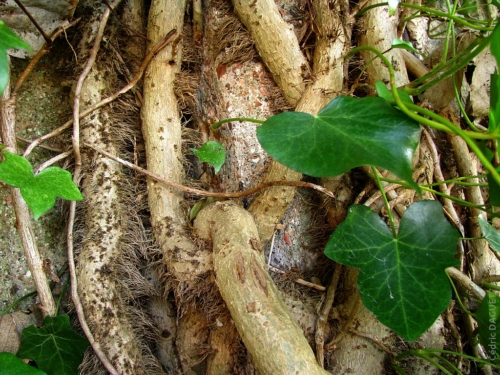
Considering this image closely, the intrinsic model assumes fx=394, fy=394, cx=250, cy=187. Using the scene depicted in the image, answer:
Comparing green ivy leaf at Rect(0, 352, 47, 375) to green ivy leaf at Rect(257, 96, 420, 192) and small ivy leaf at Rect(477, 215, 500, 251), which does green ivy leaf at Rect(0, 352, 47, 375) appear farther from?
small ivy leaf at Rect(477, 215, 500, 251)

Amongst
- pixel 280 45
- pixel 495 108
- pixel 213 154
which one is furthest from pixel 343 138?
pixel 280 45

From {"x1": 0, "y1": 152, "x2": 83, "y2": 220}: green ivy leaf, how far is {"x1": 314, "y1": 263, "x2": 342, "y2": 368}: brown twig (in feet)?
1.89

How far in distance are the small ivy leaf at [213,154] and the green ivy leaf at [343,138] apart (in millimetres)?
219

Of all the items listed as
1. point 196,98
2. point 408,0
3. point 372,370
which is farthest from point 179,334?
point 408,0

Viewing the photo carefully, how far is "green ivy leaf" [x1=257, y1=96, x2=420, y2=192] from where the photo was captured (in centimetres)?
56

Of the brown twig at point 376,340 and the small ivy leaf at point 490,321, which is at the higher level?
the small ivy leaf at point 490,321

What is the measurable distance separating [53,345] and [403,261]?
2.33ft

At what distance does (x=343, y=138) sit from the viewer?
0.61m

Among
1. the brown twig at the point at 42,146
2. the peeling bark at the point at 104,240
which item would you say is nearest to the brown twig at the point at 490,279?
the peeling bark at the point at 104,240

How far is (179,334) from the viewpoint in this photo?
3.04 ft

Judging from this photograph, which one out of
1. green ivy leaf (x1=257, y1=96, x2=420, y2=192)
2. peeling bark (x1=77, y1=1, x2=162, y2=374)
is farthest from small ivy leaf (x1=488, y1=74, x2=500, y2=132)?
peeling bark (x1=77, y1=1, x2=162, y2=374)

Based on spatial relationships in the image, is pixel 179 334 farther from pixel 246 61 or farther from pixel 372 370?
pixel 246 61

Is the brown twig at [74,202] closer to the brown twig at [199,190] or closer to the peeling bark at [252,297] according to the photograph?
the brown twig at [199,190]

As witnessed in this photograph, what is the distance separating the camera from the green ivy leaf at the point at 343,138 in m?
0.56
